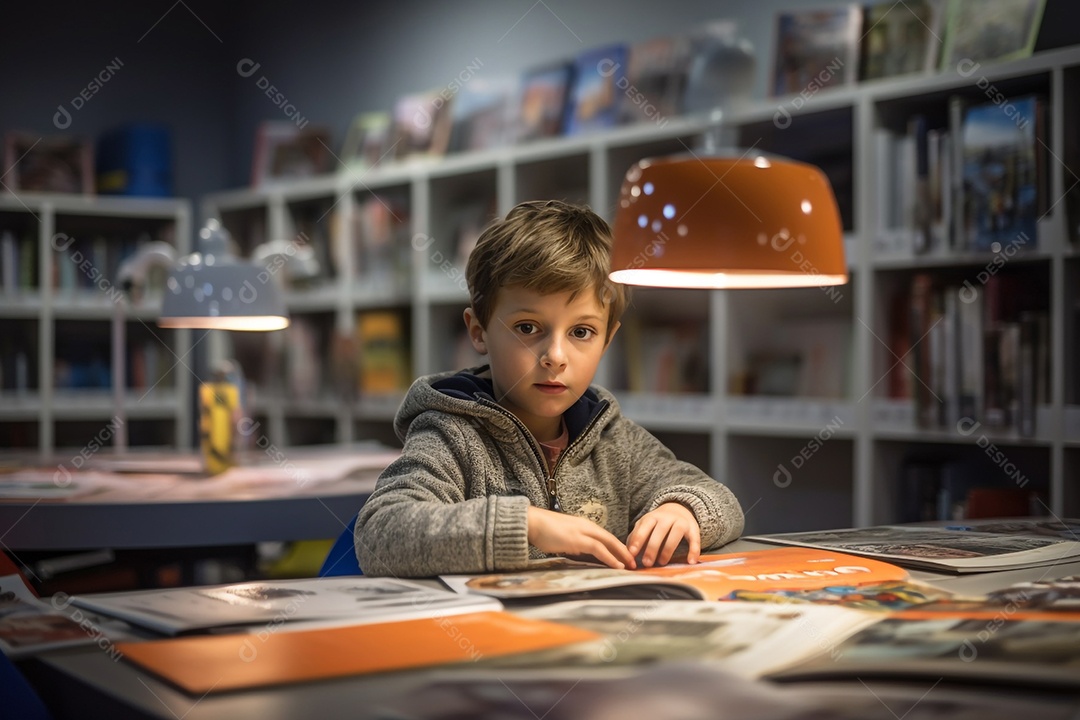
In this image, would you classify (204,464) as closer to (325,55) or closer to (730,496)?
(730,496)

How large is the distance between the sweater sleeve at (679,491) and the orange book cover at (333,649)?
49 cm

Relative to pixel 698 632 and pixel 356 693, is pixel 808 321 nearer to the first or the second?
pixel 698 632

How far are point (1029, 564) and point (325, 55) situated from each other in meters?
4.22

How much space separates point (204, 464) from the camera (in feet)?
8.16

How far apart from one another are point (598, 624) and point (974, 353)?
6.32 feet

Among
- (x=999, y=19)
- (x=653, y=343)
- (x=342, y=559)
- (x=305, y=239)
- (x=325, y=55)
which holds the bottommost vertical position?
(x=342, y=559)

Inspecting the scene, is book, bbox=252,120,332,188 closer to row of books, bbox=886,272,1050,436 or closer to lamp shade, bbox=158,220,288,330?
lamp shade, bbox=158,220,288,330

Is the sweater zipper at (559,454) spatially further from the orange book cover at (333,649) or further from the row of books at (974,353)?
the row of books at (974,353)

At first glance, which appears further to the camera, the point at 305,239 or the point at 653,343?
the point at 305,239

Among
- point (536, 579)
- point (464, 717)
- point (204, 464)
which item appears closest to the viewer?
point (464, 717)

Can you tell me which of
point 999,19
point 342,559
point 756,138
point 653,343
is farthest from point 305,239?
point 342,559

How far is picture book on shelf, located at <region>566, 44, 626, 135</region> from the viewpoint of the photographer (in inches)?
132

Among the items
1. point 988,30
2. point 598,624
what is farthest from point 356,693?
point 988,30

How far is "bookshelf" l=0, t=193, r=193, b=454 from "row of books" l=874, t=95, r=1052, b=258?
9.96 ft
